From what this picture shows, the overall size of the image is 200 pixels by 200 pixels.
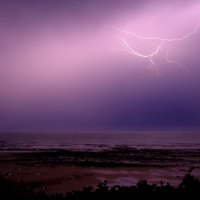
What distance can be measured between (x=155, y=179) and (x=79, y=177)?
4.58 m

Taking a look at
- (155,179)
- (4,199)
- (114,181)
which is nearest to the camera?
(4,199)

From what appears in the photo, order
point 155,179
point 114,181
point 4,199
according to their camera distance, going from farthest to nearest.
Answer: point 155,179 → point 114,181 → point 4,199

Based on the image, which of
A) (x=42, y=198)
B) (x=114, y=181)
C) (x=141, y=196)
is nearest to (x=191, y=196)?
(x=141, y=196)

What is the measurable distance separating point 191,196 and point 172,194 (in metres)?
0.51

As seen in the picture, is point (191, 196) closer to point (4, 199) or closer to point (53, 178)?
point (4, 199)

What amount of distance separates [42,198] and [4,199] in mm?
1048

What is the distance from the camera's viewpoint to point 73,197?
1040 cm

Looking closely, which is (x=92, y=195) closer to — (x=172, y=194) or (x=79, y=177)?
(x=172, y=194)

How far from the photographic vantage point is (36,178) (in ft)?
71.0

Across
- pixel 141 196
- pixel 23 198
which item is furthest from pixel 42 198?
pixel 141 196

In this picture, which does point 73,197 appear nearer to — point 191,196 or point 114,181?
point 191,196

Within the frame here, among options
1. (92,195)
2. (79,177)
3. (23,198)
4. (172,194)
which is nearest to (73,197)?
(92,195)

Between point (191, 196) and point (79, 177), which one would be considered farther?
point (79, 177)

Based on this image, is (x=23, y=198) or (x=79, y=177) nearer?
(x=23, y=198)
